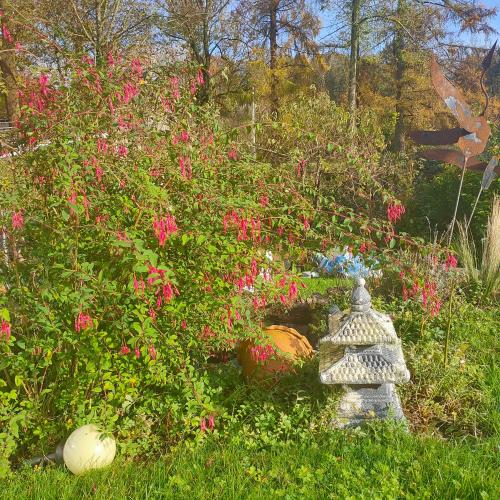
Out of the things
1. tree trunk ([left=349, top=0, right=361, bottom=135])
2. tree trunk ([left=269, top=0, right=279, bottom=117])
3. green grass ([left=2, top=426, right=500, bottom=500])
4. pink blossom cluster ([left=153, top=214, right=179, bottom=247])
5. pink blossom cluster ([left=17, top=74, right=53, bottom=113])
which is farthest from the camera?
tree trunk ([left=269, top=0, right=279, bottom=117])

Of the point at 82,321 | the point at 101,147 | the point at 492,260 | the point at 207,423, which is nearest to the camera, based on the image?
the point at 82,321

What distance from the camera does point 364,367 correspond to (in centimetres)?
286

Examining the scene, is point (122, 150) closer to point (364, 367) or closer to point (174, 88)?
point (174, 88)

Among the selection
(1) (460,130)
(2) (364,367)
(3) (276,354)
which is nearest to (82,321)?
(3) (276,354)

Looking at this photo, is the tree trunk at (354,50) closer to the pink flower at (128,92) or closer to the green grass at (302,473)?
the pink flower at (128,92)

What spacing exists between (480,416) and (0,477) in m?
2.62

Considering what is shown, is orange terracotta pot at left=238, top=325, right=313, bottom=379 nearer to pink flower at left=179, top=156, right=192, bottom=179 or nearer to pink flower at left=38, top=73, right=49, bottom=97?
pink flower at left=179, top=156, right=192, bottom=179

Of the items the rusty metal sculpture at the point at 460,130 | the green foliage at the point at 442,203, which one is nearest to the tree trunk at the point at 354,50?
the green foliage at the point at 442,203

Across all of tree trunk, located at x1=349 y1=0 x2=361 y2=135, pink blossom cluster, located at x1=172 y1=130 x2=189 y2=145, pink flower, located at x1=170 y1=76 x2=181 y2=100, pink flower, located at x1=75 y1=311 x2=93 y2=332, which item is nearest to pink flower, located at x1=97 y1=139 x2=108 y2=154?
pink blossom cluster, located at x1=172 y1=130 x2=189 y2=145

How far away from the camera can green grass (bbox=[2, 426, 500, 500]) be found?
7.70 ft

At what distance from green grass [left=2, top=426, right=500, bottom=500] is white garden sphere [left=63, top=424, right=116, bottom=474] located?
57mm

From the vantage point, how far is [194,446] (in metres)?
2.81

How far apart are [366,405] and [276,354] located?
0.64 metres

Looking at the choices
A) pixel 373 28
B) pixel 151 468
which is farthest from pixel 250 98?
pixel 151 468
